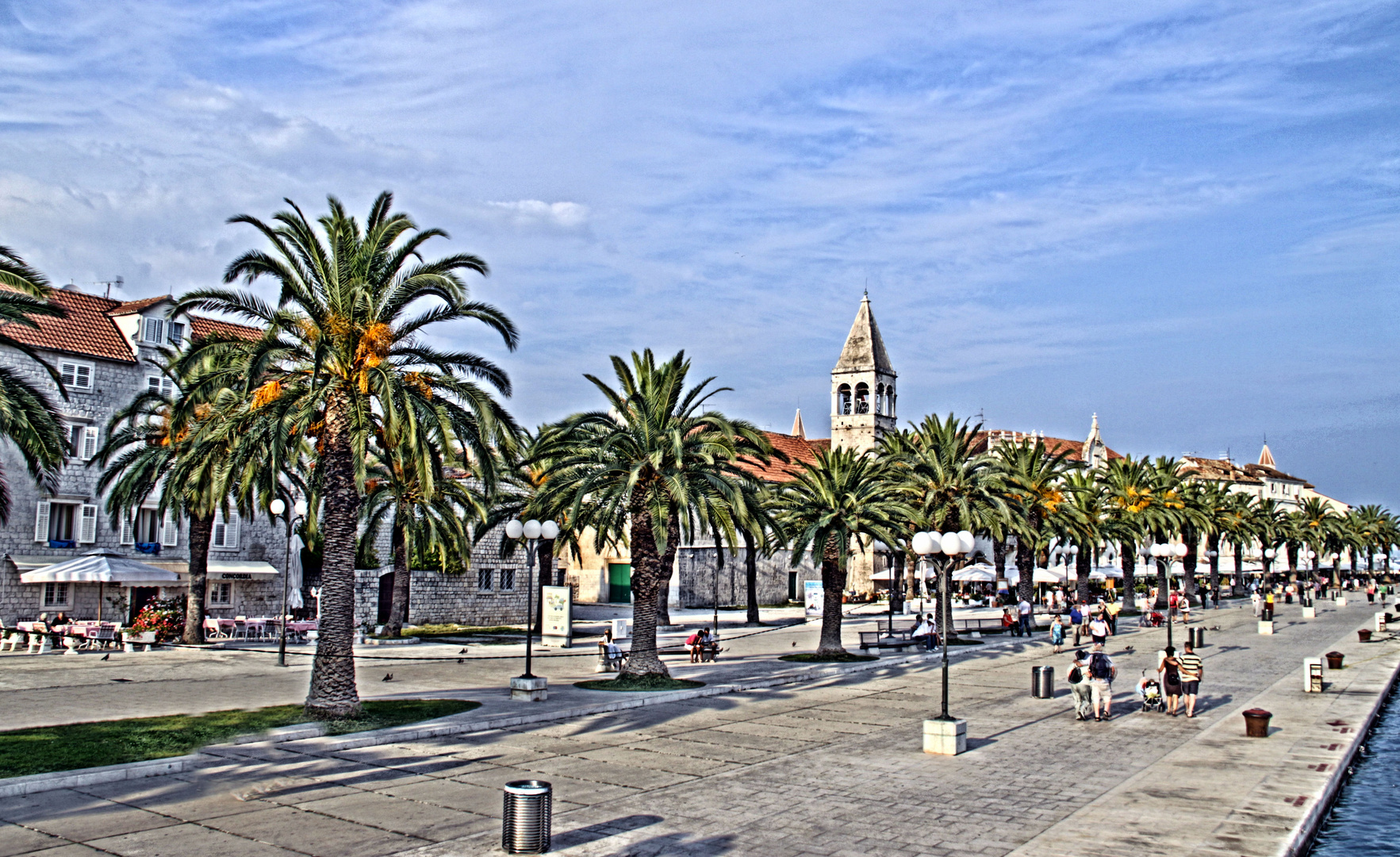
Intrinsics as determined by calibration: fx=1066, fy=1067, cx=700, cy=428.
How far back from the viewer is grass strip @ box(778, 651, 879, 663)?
32.6m

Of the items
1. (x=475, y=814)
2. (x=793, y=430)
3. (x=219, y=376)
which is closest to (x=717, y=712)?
(x=475, y=814)

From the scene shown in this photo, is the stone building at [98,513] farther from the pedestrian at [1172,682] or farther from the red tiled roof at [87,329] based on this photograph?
the pedestrian at [1172,682]

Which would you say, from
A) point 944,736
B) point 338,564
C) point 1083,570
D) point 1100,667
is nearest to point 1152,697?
point 1100,667

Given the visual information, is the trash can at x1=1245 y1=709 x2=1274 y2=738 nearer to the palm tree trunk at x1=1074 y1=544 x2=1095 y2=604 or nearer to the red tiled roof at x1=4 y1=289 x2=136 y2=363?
the palm tree trunk at x1=1074 y1=544 x2=1095 y2=604

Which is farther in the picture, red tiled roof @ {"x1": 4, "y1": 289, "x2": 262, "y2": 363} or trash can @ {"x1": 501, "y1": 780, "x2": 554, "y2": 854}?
red tiled roof @ {"x1": 4, "y1": 289, "x2": 262, "y2": 363}

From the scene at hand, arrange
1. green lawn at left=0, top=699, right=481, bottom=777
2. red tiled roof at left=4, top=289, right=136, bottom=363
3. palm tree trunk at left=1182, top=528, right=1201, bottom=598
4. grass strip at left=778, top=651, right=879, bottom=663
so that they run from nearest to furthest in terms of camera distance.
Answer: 1. green lawn at left=0, top=699, right=481, bottom=777
2. grass strip at left=778, top=651, right=879, bottom=663
3. red tiled roof at left=4, top=289, right=136, bottom=363
4. palm tree trunk at left=1182, top=528, right=1201, bottom=598

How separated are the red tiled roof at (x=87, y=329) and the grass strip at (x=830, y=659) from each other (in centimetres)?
2446

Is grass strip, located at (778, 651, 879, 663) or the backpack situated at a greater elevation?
the backpack

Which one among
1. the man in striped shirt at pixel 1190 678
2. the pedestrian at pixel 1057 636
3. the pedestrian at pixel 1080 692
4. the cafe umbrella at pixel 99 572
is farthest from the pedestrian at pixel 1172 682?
the cafe umbrella at pixel 99 572

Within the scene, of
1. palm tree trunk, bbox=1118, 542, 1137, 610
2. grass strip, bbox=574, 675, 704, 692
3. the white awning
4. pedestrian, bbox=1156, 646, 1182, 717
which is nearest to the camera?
pedestrian, bbox=1156, 646, 1182, 717

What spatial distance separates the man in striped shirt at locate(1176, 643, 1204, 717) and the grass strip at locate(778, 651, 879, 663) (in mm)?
11423

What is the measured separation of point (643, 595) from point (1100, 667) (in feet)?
34.4

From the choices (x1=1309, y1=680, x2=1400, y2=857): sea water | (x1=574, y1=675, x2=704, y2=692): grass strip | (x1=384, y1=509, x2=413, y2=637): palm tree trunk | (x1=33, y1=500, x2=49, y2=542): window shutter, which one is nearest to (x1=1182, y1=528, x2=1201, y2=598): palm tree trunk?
(x1=1309, y1=680, x2=1400, y2=857): sea water

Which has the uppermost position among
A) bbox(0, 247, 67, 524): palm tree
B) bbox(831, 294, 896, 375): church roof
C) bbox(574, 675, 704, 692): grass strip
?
bbox(831, 294, 896, 375): church roof
